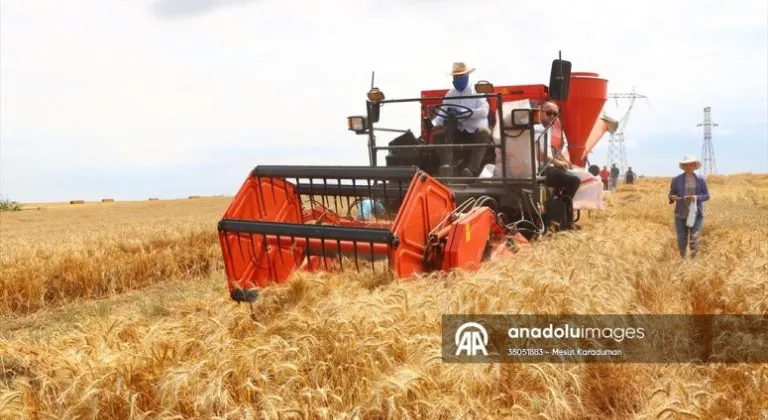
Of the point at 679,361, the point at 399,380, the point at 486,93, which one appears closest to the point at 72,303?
the point at 486,93

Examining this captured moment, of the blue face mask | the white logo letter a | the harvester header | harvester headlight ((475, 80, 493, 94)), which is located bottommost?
the white logo letter a

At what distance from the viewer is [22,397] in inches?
115

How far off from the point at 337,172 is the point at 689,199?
5041 mm

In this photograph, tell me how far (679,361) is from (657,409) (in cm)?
105

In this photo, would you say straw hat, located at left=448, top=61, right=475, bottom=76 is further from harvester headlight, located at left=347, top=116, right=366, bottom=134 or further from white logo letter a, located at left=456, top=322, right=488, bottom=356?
white logo letter a, located at left=456, top=322, right=488, bottom=356

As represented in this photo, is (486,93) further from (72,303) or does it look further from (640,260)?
(72,303)

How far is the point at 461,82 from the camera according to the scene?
6.93 metres

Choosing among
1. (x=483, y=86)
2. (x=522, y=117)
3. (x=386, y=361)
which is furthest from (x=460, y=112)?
(x=386, y=361)

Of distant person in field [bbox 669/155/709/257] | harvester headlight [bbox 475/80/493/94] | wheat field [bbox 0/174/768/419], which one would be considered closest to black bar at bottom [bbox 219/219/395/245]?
wheat field [bbox 0/174/768/419]

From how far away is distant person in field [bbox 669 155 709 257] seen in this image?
789 cm

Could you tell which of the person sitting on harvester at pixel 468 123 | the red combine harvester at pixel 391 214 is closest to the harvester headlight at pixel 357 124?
the red combine harvester at pixel 391 214

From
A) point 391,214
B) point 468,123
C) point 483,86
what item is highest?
point 483,86

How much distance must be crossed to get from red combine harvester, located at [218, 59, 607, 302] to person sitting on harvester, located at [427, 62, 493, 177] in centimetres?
10

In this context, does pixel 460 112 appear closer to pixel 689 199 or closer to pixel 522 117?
pixel 522 117
